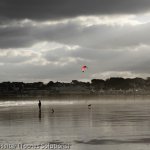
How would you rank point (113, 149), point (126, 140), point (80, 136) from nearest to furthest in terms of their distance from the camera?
point (113, 149), point (126, 140), point (80, 136)

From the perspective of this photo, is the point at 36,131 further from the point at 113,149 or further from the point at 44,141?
the point at 113,149

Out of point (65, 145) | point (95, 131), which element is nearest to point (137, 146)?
point (65, 145)

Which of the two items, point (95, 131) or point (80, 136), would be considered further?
point (95, 131)

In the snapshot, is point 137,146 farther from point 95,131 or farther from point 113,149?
point 95,131

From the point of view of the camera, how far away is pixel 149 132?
35.2 m

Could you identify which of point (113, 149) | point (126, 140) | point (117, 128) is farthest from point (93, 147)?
point (117, 128)

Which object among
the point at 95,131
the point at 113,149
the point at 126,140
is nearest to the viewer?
the point at 113,149

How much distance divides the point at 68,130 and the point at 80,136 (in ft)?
14.9

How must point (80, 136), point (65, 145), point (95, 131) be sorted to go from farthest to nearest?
point (95, 131) < point (80, 136) < point (65, 145)

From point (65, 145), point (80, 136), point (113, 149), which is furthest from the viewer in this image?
point (80, 136)

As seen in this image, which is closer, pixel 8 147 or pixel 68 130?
pixel 8 147

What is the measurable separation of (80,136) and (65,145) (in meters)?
4.70

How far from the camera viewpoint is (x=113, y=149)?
26.8 meters

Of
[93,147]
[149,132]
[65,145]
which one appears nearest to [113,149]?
[93,147]
